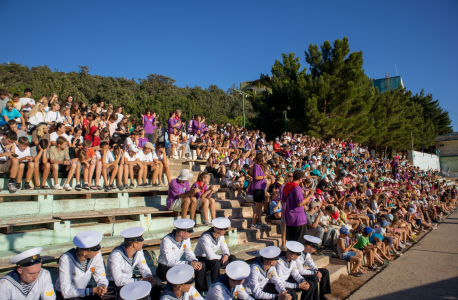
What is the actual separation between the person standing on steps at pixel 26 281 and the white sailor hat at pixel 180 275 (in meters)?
1.12

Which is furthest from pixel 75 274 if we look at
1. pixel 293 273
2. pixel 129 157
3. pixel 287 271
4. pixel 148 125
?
pixel 148 125

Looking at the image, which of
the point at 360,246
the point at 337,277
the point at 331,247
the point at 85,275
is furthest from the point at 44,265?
the point at 360,246

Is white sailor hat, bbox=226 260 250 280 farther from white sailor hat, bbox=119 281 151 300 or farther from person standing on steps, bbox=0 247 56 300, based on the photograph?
person standing on steps, bbox=0 247 56 300

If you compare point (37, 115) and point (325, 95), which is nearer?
point (37, 115)

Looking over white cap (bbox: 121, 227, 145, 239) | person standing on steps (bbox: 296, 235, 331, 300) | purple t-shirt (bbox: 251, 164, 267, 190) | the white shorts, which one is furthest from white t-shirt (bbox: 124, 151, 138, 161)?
person standing on steps (bbox: 296, 235, 331, 300)

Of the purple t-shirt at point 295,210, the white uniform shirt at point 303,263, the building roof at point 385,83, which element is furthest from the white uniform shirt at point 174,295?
the building roof at point 385,83

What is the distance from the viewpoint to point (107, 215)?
17.5 ft

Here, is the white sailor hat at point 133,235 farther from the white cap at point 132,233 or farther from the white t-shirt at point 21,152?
the white t-shirt at point 21,152

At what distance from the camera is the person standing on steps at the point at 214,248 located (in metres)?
4.44

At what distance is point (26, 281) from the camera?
283 cm

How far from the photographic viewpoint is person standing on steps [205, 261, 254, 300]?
3.31m

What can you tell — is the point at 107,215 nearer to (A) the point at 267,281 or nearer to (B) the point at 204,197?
(B) the point at 204,197

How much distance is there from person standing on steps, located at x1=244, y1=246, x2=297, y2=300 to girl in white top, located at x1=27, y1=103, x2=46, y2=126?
6.11m

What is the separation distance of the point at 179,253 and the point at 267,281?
1235mm
